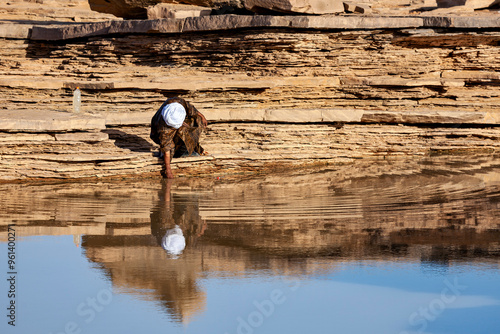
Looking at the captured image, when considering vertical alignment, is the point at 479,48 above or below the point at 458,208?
above

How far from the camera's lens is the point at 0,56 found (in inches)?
537

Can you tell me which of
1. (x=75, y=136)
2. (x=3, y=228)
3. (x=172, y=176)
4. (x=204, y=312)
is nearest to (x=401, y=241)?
(x=204, y=312)

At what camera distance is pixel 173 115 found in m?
10.3

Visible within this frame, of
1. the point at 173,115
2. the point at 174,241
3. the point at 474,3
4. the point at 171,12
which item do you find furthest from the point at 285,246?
the point at 474,3

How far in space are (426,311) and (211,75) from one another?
8.33 meters

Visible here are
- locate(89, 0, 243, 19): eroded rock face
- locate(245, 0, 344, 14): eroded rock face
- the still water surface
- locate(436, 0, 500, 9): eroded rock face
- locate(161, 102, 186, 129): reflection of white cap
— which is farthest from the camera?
locate(436, 0, 500, 9): eroded rock face

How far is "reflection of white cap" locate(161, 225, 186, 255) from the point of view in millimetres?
6625

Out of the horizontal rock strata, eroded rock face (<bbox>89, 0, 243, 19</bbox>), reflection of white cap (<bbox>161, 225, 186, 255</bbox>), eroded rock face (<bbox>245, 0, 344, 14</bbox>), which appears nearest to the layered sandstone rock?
eroded rock face (<bbox>89, 0, 243, 19</bbox>)

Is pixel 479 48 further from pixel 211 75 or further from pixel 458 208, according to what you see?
pixel 458 208

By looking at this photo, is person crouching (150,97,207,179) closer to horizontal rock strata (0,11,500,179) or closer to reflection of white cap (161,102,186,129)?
reflection of white cap (161,102,186,129)

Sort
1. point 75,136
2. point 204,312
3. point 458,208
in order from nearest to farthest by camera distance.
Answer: point 204,312, point 458,208, point 75,136

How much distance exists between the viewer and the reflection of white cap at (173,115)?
1033 centimetres

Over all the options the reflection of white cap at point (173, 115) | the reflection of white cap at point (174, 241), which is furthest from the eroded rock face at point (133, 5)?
the reflection of white cap at point (174, 241)

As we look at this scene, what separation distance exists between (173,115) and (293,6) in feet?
10.8
